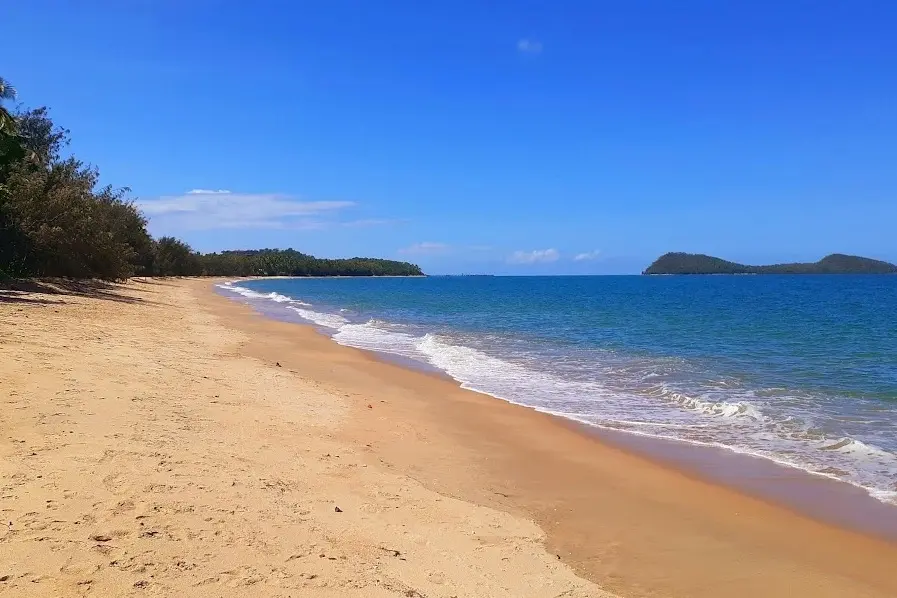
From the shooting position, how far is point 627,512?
6449mm

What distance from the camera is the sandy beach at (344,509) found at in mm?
4109

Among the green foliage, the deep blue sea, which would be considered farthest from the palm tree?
the green foliage

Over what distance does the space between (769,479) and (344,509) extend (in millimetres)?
5281

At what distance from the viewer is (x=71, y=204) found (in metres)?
30.2

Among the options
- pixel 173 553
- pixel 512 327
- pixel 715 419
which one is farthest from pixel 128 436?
pixel 512 327

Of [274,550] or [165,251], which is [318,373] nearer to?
[274,550]

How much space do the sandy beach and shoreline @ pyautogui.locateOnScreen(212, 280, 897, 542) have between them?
0.88 ft

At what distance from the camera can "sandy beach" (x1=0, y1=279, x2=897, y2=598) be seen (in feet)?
13.5

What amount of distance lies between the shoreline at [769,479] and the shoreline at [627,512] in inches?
5.9

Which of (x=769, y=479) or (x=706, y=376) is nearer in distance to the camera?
(x=769, y=479)

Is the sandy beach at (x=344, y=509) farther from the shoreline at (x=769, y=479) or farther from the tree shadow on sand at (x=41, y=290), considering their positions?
the tree shadow on sand at (x=41, y=290)

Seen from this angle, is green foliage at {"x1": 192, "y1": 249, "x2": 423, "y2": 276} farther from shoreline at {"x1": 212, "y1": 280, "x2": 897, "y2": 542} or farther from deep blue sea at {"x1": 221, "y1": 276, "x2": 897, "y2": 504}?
shoreline at {"x1": 212, "y1": 280, "x2": 897, "y2": 542}

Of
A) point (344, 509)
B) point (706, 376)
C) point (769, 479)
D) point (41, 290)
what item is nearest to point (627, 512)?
point (769, 479)

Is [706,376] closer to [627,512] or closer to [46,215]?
[627,512]
